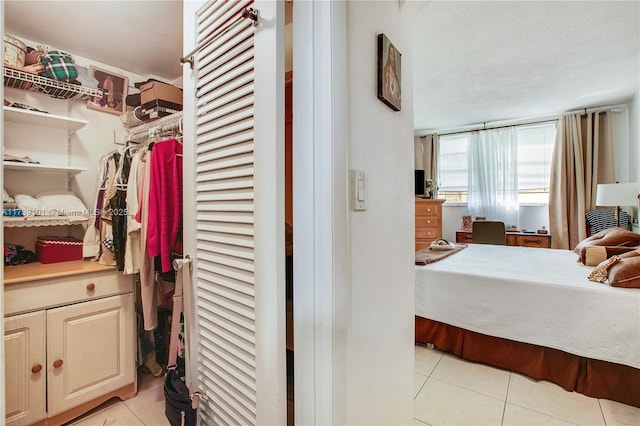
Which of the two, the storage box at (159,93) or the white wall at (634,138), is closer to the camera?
the storage box at (159,93)

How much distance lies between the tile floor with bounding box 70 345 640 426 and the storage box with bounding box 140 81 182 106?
192 centimetres

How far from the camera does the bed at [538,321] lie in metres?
1.73

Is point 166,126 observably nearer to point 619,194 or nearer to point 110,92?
point 110,92

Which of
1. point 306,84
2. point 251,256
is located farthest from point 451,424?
point 306,84

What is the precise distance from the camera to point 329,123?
2.60 ft

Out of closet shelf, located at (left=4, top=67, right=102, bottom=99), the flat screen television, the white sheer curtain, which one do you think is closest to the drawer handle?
the white sheer curtain

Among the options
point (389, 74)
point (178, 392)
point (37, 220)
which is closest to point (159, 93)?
point (37, 220)

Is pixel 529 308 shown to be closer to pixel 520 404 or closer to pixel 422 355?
pixel 520 404

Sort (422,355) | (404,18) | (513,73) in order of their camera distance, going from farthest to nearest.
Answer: (513,73) → (422,355) → (404,18)

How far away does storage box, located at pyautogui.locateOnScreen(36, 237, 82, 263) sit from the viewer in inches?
70.9

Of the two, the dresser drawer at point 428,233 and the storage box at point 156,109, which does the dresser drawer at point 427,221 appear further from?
the storage box at point 156,109

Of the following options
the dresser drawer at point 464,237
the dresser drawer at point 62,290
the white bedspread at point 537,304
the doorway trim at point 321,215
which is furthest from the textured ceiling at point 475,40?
the dresser drawer at point 464,237

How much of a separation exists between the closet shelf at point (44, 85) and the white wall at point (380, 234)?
1.99m

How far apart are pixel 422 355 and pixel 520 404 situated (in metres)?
0.70
